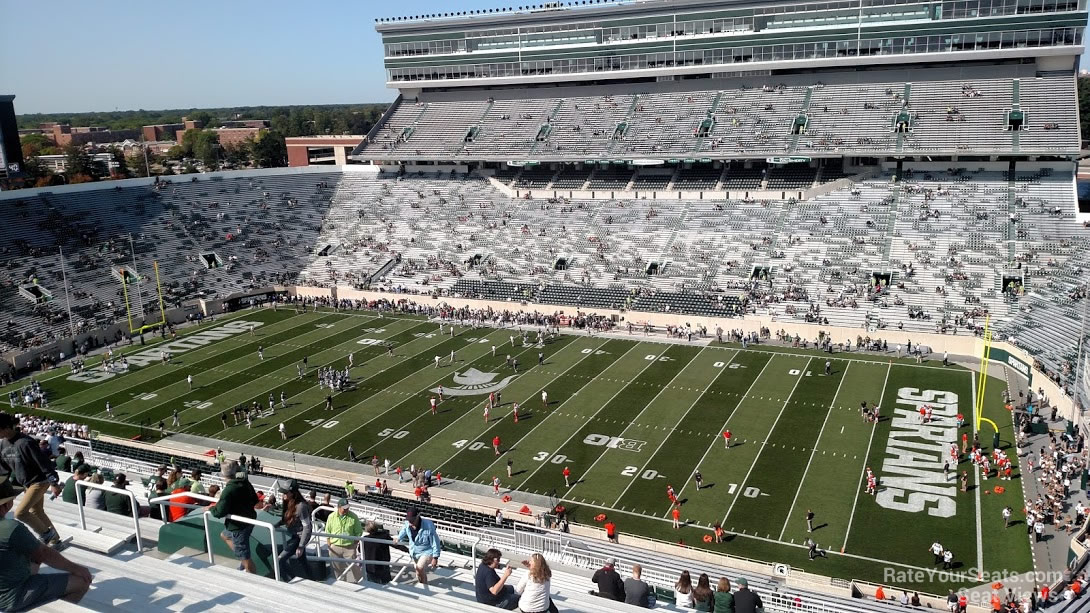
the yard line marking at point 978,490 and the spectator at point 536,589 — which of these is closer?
the spectator at point 536,589

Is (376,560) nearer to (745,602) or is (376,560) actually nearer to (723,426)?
(745,602)

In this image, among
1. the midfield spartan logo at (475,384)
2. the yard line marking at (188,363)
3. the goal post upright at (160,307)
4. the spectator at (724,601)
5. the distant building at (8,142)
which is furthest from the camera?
the distant building at (8,142)

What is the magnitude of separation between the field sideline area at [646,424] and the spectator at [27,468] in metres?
14.5

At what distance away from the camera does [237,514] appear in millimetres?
7496

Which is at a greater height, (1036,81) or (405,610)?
(1036,81)

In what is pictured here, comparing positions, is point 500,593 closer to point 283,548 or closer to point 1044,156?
point 283,548

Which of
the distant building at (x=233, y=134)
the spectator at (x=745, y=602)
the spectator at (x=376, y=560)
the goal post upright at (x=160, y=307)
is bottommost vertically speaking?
the goal post upright at (x=160, y=307)

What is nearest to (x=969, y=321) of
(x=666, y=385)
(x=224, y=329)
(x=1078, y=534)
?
(x=666, y=385)

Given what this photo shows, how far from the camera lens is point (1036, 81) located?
46.0m

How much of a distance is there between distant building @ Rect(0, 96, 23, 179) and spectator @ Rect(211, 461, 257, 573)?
1971 inches

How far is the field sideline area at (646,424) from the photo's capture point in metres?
19.3

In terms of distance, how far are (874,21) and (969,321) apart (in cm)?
2369

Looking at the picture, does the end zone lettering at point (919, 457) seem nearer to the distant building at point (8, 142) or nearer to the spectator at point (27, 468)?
the spectator at point (27, 468)

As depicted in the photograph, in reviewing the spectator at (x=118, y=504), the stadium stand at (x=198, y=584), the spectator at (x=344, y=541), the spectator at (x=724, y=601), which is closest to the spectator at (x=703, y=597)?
the stadium stand at (x=198, y=584)
